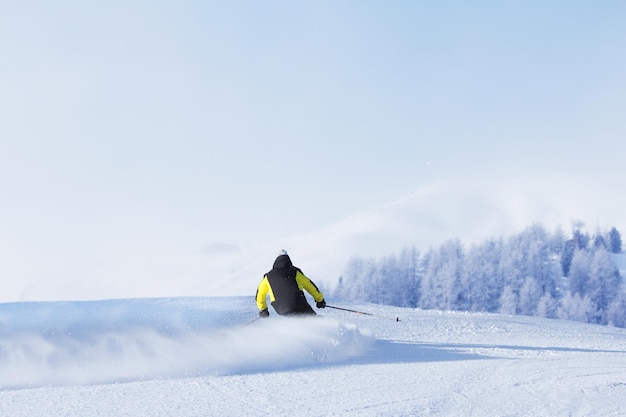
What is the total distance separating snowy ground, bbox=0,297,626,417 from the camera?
7.18 meters

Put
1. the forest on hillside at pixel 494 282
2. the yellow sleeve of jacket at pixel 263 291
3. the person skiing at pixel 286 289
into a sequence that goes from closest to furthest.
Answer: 1. the person skiing at pixel 286 289
2. the yellow sleeve of jacket at pixel 263 291
3. the forest on hillside at pixel 494 282

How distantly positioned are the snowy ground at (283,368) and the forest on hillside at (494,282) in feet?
219

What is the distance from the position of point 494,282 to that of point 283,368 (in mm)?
80409

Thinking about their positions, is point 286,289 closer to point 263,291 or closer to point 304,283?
point 304,283

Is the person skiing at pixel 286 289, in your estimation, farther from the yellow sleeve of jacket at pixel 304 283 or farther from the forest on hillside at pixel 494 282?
the forest on hillside at pixel 494 282

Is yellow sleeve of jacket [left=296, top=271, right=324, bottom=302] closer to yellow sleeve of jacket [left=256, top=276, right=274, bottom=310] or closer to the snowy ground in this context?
yellow sleeve of jacket [left=256, top=276, right=274, bottom=310]

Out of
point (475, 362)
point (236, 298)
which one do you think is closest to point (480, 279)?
point (236, 298)

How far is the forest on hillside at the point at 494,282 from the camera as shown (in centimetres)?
8181

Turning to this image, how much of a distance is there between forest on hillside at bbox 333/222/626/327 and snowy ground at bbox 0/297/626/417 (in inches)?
2629

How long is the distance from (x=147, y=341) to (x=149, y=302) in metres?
8.13

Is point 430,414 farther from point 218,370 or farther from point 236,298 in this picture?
point 236,298

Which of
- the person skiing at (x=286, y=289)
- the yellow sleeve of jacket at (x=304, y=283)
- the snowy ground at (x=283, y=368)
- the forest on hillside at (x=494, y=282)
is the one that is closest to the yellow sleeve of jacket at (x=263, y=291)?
the person skiing at (x=286, y=289)

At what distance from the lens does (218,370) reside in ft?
32.5

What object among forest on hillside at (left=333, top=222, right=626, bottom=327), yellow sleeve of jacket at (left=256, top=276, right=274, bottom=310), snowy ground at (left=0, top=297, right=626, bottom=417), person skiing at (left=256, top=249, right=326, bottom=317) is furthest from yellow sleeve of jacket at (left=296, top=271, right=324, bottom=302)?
forest on hillside at (left=333, top=222, right=626, bottom=327)
